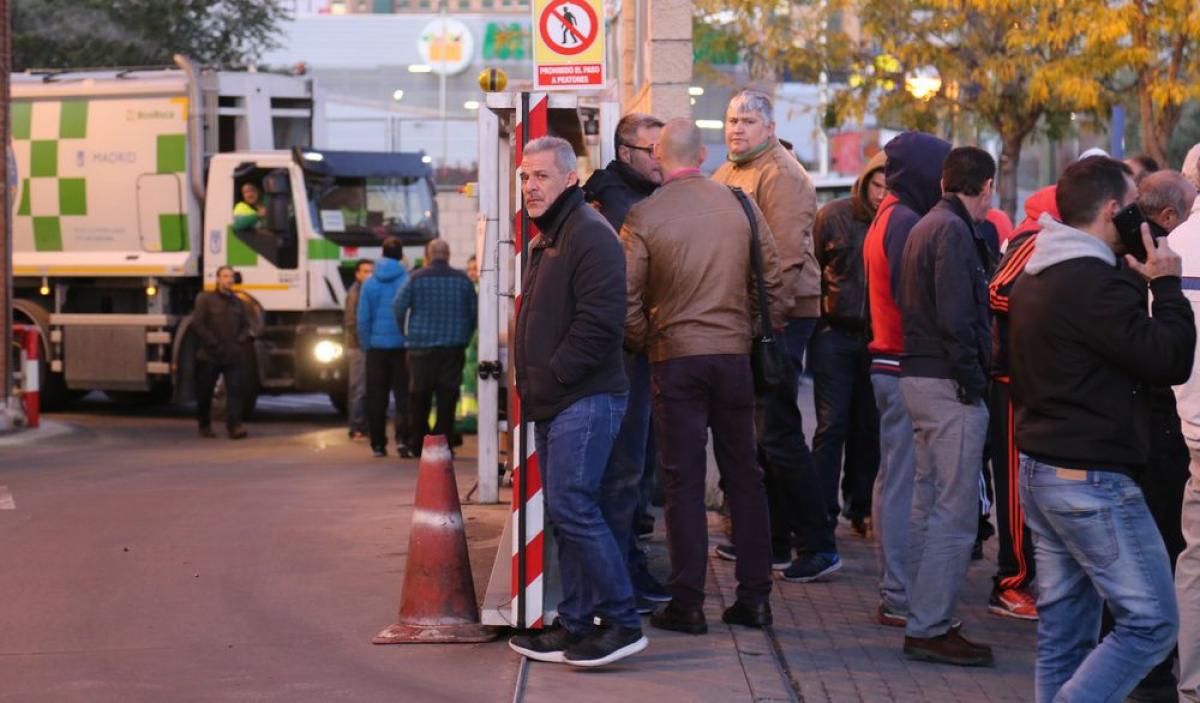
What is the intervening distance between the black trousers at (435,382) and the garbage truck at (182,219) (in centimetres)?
482

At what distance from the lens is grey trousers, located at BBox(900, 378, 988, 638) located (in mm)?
6973

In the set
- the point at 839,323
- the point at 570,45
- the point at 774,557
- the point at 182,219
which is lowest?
the point at 774,557

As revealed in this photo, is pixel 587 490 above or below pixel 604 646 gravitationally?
above

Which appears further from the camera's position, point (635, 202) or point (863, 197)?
point (863, 197)

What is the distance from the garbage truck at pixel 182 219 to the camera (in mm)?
20047

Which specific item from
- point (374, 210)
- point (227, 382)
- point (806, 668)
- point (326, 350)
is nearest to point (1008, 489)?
point (806, 668)

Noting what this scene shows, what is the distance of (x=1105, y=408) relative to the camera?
17.1ft

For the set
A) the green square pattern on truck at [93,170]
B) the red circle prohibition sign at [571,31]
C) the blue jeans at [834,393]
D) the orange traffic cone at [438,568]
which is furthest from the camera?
the green square pattern on truck at [93,170]

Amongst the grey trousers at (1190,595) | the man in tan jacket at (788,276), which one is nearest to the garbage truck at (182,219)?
the man in tan jacket at (788,276)

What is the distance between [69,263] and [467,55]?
2396 inches

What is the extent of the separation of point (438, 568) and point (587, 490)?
999 mm

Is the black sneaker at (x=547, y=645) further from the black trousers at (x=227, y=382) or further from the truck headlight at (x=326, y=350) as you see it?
the truck headlight at (x=326, y=350)

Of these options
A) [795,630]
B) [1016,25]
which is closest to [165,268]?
[1016,25]

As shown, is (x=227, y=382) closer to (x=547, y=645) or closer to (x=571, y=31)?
(x=571, y=31)
